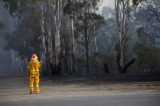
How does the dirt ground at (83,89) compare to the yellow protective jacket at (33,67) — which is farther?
the dirt ground at (83,89)

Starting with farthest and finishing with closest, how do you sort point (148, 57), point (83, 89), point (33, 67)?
point (148, 57) < point (83, 89) < point (33, 67)

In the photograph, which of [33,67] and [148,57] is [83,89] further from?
[148,57]

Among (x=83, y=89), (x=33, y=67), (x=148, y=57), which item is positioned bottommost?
(x=83, y=89)

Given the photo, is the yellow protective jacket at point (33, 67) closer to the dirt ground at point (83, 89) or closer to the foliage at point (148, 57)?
the dirt ground at point (83, 89)

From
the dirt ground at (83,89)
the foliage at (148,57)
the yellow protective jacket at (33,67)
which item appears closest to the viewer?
the yellow protective jacket at (33,67)

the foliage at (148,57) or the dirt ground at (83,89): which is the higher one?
the foliage at (148,57)

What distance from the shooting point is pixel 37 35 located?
182ft

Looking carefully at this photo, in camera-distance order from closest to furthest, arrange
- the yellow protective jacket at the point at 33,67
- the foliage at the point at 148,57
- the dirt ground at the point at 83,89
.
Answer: the yellow protective jacket at the point at 33,67 → the dirt ground at the point at 83,89 → the foliage at the point at 148,57

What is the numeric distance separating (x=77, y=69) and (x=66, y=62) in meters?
5.19

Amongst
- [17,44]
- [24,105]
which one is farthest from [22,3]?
[24,105]

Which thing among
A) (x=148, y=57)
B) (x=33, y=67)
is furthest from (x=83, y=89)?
(x=148, y=57)

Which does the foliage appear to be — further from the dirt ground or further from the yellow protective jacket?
the yellow protective jacket

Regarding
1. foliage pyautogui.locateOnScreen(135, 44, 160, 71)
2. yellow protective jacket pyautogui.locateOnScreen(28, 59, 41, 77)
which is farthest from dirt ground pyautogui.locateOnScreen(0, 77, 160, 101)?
foliage pyautogui.locateOnScreen(135, 44, 160, 71)

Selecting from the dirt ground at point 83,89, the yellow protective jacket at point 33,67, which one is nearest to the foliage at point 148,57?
the dirt ground at point 83,89
